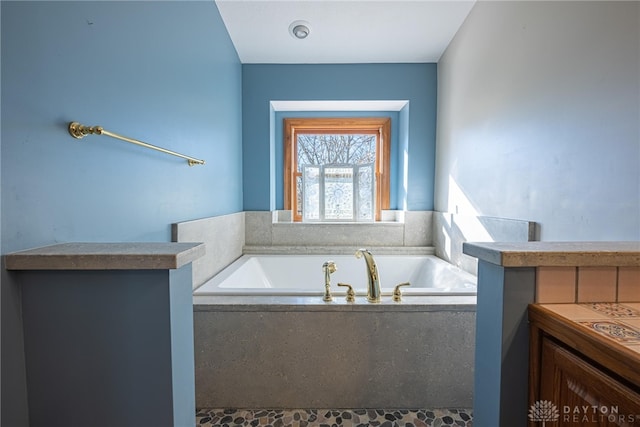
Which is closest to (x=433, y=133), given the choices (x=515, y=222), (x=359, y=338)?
(x=515, y=222)

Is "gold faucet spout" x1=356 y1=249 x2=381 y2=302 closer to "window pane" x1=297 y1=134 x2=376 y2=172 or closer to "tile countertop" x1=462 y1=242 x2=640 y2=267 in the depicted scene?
"tile countertop" x1=462 y1=242 x2=640 y2=267

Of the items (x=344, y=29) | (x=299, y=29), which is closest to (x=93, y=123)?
(x=299, y=29)

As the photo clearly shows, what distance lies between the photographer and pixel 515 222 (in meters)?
1.40

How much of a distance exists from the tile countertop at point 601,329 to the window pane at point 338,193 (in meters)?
2.26

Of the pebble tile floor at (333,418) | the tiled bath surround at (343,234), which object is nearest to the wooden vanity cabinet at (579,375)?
the pebble tile floor at (333,418)

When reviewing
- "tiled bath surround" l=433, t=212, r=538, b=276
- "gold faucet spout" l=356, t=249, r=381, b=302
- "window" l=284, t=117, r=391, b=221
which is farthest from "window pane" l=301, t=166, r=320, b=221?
"gold faucet spout" l=356, t=249, r=381, b=302

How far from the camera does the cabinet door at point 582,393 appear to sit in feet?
1.41

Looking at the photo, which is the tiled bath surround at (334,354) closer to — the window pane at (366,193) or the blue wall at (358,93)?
the blue wall at (358,93)

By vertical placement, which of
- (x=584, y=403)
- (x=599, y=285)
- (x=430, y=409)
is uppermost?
(x=599, y=285)

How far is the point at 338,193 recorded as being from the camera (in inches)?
113

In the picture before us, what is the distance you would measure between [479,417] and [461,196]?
5.18 feet

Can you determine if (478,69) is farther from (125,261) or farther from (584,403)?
(125,261)

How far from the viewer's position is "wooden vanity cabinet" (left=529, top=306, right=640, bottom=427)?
0.43 metres

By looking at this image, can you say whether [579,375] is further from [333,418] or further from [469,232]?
[469,232]
